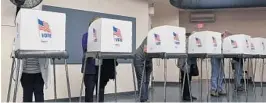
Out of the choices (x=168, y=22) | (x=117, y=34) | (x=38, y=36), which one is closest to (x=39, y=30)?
(x=38, y=36)

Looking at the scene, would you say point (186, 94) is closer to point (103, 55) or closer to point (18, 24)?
point (103, 55)

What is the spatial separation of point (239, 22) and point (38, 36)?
Answer: 827 cm

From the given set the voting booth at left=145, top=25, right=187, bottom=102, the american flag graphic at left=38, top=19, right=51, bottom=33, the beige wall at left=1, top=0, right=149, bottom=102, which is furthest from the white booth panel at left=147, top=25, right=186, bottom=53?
the beige wall at left=1, top=0, right=149, bottom=102

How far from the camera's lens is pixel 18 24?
9.94 feet

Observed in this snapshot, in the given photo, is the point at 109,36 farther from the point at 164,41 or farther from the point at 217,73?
the point at 217,73

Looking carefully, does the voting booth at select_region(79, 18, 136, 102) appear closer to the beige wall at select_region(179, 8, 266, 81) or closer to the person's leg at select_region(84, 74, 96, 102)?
the person's leg at select_region(84, 74, 96, 102)

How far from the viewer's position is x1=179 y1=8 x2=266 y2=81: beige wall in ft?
32.9

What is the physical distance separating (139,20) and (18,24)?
4.57 metres

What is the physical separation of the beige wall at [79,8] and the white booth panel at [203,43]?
2184 millimetres

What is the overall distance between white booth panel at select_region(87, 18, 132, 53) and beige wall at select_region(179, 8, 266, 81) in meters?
6.80

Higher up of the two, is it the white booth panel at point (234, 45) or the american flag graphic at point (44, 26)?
the american flag graphic at point (44, 26)

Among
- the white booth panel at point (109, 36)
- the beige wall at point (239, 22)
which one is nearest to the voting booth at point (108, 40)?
the white booth panel at point (109, 36)

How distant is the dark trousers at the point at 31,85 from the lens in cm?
348

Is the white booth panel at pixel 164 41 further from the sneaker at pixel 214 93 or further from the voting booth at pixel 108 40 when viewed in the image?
the sneaker at pixel 214 93
